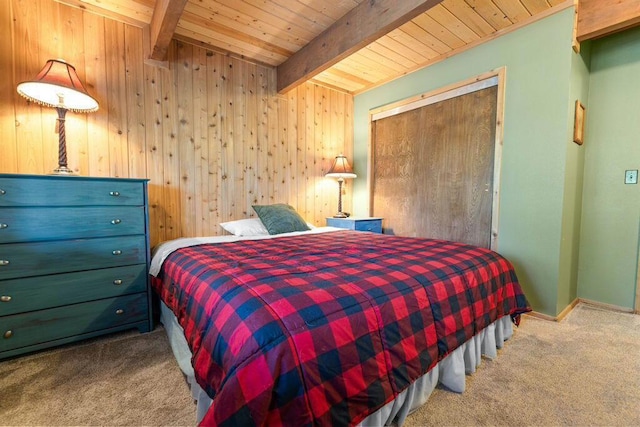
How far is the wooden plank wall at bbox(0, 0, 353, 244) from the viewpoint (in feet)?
6.47

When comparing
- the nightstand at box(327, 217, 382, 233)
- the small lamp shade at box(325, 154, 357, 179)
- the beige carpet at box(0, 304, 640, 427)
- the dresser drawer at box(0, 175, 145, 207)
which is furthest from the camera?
the small lamp shade at box(325, 154, 357, 179)

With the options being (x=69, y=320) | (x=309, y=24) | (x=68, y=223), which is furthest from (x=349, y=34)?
(x=69, y=320)

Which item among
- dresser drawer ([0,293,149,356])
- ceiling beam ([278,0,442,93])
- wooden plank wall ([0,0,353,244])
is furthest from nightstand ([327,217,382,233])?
dresser drawer ([0,293,149,356])

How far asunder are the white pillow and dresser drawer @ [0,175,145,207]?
2.80 feet

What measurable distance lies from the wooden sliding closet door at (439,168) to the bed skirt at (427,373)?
45.4 inches

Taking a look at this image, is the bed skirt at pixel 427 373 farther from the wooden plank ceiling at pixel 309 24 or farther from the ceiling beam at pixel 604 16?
the ceiling beam at pixel 604 16

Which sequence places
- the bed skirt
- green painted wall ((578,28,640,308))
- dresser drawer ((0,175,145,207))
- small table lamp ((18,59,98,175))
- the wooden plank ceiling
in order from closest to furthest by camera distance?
the bed skirt, dresser drawer ((0,175,145,207)), small table lamp ((18,59,98,175)), the wooden plank ceiling, green painted wall ((578,28,640,308))

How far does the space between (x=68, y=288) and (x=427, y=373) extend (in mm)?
2102

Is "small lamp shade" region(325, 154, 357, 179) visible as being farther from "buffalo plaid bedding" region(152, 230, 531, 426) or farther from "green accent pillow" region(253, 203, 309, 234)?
"buffalo plaid bedding" region(152, 230, 531, 426)

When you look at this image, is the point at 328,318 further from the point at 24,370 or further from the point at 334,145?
the point at 334,145

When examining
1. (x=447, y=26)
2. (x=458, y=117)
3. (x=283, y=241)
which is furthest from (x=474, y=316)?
(x=447, y=26)

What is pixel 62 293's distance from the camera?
5.60 feet

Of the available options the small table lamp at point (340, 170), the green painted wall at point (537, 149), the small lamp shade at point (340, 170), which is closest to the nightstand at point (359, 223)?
the small table lamp at point (340, 170)

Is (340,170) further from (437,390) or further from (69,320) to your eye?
(69,320)
